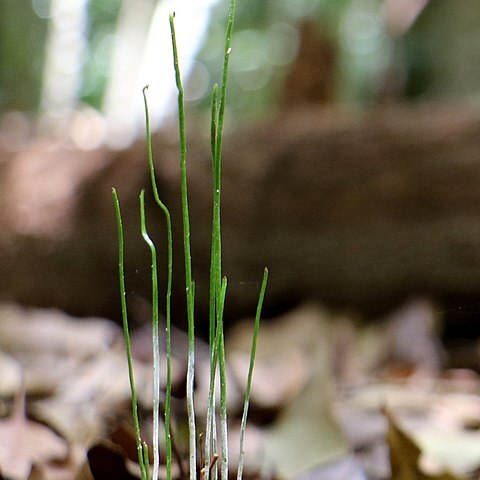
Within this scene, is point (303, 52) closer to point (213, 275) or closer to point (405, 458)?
point (405, 458)

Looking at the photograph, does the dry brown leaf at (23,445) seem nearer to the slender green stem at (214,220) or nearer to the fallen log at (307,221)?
the slender green stem at (214,220)

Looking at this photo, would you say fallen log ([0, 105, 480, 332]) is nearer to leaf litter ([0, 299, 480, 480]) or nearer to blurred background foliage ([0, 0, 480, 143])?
leaf litter ([0, 299, 480, 480])

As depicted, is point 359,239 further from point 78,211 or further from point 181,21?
point 181,21

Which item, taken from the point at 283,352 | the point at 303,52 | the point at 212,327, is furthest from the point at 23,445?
the point at 303,52

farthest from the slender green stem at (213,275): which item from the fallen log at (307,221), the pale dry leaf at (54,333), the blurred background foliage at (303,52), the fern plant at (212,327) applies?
the blurred background foliage at (303,52)

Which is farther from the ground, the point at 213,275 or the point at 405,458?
the point at 213,275

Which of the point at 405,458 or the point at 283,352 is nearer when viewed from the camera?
the point at 405,458

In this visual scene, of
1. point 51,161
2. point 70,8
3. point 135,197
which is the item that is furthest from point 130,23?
point 135,197
